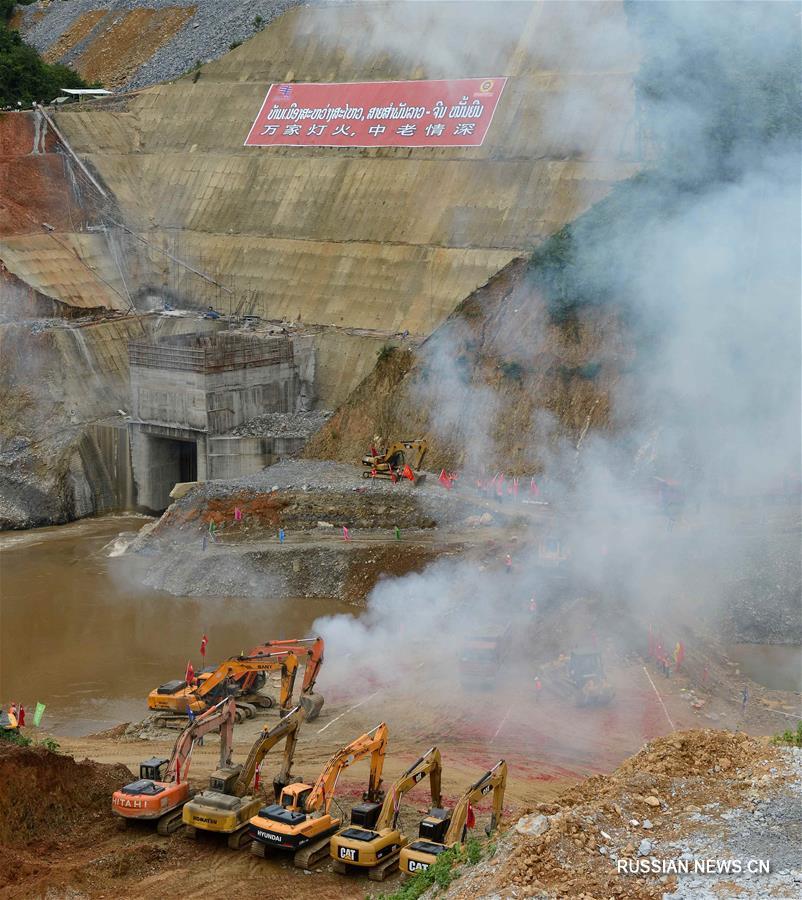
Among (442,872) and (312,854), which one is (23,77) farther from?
(442,872)

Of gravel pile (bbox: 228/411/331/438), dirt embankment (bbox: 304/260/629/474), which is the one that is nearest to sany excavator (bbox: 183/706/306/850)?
dirt embankment (bbox: 304/260/629/474)

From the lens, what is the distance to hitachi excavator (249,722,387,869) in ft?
82.1

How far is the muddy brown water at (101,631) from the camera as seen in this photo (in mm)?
36469

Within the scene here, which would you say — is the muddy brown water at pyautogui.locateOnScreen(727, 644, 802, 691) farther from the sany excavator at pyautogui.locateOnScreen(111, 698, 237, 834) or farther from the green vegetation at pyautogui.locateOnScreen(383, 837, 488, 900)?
the green vegetation at pyautogui.locateOnScreen(383, 837, 488, 900)

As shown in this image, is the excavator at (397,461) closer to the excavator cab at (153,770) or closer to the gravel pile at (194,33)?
the excavator cab at (153,770)

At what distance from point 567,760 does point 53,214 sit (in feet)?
146

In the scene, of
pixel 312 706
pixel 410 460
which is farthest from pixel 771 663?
pixel 410 460

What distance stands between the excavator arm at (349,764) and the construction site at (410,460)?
0.08m

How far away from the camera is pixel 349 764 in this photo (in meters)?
26.8

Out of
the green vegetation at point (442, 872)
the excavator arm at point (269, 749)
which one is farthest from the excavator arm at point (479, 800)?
the excavator arm at point (269, 749)

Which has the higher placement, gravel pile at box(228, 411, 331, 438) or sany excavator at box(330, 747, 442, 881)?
gravel pile at box(228, 411, 331, 438)

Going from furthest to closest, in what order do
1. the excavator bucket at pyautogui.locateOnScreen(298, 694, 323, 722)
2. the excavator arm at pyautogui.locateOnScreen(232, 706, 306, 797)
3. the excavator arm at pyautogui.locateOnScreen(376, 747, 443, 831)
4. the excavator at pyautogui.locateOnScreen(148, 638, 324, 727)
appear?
the excavator bucket at pyautogui.locateOnScreen(298, 694, 323, 722), the excavator at pyautogui.locateOnScreen(148, 638, 324, 727), the excavator arm at pyautogui.locateOnScreen(232, 706, 306, 797), the excavator arm at pyautogui.locateOnScreen(376, 747, 443, 831)

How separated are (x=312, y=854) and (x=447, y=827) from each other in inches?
90.4

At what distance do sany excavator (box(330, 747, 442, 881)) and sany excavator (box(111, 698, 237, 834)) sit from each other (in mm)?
3385
